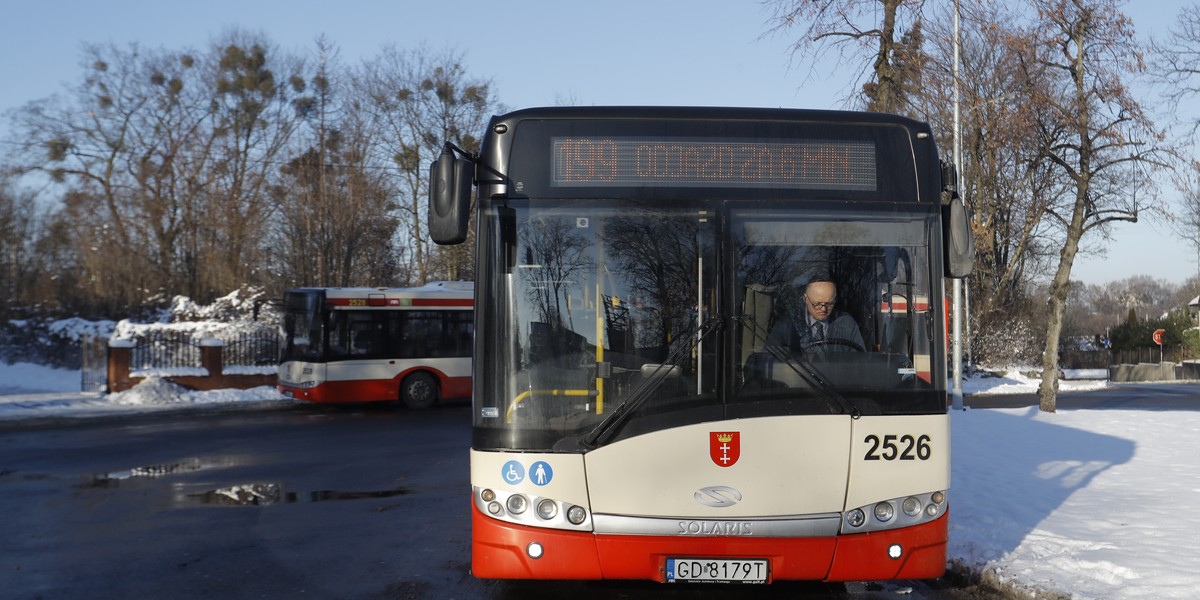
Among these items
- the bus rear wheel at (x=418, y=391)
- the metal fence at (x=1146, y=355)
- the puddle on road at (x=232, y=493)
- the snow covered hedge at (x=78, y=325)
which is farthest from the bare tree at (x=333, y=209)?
the metal fence at (x=1146, y=355)

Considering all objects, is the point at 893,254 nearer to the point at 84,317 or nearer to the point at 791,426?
the point at 791,426

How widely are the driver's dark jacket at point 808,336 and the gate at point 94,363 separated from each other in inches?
1041

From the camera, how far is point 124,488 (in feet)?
38.4

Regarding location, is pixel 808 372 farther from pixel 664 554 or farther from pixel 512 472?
pixel 512 472

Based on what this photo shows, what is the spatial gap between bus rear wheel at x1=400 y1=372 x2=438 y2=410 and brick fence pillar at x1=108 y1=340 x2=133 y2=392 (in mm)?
8011

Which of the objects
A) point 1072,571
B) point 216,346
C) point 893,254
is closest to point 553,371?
point 893,254

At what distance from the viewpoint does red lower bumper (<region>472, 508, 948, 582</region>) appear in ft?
17.8

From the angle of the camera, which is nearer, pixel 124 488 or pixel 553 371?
pixel 553 371

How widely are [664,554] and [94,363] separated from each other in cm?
2721

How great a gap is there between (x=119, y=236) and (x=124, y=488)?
91.4 ft

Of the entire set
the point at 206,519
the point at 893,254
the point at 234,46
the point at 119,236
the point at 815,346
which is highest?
the point at 234,46

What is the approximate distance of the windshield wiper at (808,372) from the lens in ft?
18.1

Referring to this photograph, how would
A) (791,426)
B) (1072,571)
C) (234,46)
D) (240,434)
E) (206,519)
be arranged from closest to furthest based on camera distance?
(791,426), (1072,571), (206,519), (240,434), (234,46)

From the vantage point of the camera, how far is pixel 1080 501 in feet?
30.9
